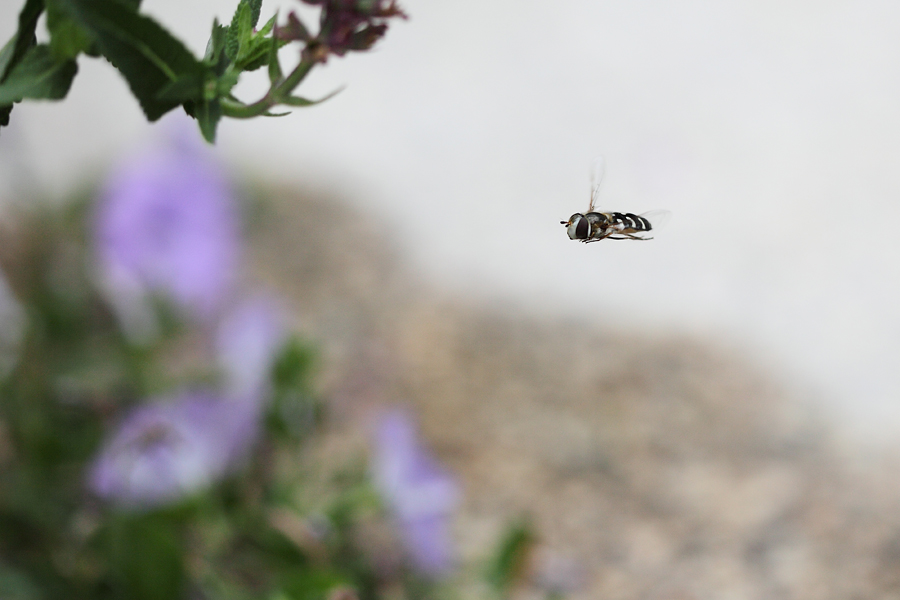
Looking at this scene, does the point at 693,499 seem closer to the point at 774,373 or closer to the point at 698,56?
the point at 774,373

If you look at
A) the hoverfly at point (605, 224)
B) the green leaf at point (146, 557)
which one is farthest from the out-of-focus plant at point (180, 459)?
the hoverfly at point (605, 224)

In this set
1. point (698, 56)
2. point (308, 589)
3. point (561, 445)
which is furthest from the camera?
point (698, 56)

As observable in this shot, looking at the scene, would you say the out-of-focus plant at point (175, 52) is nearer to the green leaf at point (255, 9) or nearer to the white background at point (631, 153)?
the green leaf at point (255, 9)

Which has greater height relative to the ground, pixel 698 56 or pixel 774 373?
pixel 698 56

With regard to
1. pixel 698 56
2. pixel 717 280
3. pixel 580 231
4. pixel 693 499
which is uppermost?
pixel 698 56

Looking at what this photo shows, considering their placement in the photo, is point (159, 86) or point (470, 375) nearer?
point (159, 86)

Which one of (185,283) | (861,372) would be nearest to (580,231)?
(185,283)
